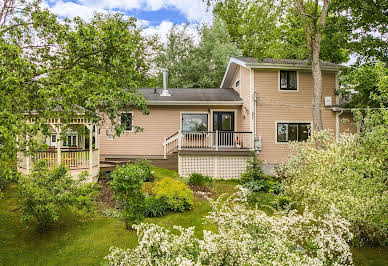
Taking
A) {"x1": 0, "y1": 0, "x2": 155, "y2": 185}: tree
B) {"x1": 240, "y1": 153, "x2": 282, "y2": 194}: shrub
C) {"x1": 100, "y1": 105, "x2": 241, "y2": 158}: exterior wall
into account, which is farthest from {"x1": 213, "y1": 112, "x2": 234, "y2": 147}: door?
{"x1": 0, "y1": 0, "x2": 155, "y2": 185}: tree

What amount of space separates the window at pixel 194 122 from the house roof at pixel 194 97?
98cm

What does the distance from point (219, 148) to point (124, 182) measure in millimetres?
6609

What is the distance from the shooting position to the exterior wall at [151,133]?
50.1 ft

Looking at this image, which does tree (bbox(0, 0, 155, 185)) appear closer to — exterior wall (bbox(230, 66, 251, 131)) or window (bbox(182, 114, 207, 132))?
window (bbox(182, 114, 207, 132))

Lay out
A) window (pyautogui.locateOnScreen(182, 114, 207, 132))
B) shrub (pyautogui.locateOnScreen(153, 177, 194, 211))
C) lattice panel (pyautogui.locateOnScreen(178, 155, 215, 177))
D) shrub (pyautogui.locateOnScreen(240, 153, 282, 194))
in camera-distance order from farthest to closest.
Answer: window (pyautogui.locateOnScreen(182, 114, 207, 132)) → lattice panel (pyautogui.locateOnScreen(178, 155, 215, 177)) → shrub (pyautogui.locateOnScreen(240, 153, 282, 194)) → shrub (pyautogui.locateOnScreen(153, 177, 194, 211))

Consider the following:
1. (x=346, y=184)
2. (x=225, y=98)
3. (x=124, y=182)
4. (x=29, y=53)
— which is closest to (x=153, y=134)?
(x=225, y=98)

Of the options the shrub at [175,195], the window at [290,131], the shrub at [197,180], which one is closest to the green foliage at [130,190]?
the shrub at [175,195]

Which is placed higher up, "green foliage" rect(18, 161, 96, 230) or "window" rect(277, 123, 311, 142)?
"window" rect(277, 123, 311, 142)

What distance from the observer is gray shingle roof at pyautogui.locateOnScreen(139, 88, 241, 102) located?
15.2 m

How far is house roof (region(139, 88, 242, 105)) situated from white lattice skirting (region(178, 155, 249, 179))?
11.3ft

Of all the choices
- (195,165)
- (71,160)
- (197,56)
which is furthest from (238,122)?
(197,56)

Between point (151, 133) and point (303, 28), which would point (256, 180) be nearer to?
point (151, 133)

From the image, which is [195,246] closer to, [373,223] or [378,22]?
[373,223]

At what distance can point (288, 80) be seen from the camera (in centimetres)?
1420
